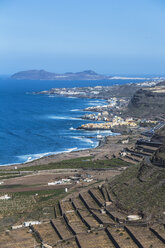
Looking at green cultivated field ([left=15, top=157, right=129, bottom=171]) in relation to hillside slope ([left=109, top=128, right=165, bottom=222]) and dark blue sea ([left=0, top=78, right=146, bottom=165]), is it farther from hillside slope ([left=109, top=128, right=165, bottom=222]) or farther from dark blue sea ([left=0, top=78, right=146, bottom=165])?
hillside slope ([left=109, top=128, right=165, bottom=222])

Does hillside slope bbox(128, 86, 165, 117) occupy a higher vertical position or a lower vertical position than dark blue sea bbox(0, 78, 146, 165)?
higher

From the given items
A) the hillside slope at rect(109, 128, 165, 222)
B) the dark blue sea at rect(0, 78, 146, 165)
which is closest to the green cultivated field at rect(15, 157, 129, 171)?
the dark blue sea at rect(0, 78, 146, 165)

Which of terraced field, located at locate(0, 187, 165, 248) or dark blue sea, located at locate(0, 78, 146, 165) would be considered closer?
terraced field, located at locate(0, 187, 165, 248)

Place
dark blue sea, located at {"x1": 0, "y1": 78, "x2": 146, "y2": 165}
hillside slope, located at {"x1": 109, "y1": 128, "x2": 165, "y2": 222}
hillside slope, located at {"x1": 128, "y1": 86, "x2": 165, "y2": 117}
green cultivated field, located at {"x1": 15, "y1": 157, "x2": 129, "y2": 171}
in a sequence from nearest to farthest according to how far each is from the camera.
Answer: hillside slope, located at {"x1": 109, "y1": 128, "x2": 165, "y2": 222} < green cultivated field, located at {"x1": 15, "y1": 157, "x2": 129, "y2": 171} < dark blue sea, located at {"x1": 0, "y1": 78, "x2": 146, "y2": 165} < hillside slope, located at {"x1": 128, "y1": 86, "x2": 165, "y2": 117}

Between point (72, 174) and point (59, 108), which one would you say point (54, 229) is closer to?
point (72, 174)

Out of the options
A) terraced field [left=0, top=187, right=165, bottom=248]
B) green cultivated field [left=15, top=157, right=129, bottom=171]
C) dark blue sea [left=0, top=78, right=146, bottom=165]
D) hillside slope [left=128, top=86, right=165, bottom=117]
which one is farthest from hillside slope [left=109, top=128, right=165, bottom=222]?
hillside slope [left=128, top=86, right=165, bottom=117]

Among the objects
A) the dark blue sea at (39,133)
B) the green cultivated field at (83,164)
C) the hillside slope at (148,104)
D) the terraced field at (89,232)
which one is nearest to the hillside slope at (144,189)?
the terraced field at (89,232)

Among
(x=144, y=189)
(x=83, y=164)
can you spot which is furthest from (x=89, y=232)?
(x=83, y=164)

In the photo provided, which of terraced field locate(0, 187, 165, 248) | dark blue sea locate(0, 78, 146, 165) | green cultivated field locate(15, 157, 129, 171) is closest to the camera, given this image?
terraced field locate(0, 187, 165, 248)

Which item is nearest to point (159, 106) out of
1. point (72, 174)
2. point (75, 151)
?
point (75, 151)

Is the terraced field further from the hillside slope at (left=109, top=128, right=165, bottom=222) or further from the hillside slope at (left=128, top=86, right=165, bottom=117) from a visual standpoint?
the hillside slope at (left=128, top=86, right=165, bottom=117)

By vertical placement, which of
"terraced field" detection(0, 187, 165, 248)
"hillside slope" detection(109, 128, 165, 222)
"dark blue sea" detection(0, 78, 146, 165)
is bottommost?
"dark blue sea" detection(0, 78, 146, 165)

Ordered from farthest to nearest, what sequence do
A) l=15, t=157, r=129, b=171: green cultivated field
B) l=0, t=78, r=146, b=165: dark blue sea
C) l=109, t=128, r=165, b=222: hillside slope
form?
l=0, t=78, r=146, b=165: dark blue sea
l=15, t=157, r=129, b=171: green cultivated field
l=109, t=128, r=165, b=222: hillside slope
